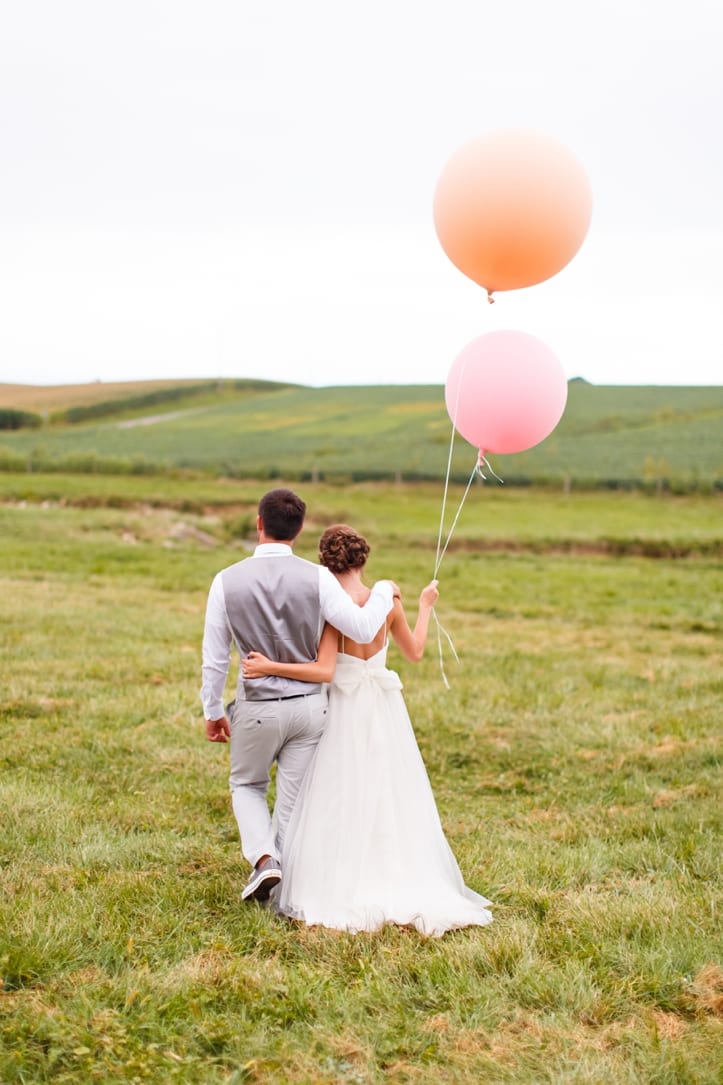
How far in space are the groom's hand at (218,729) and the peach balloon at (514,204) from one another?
10.6ft

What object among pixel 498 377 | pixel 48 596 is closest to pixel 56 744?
pixel 498 377

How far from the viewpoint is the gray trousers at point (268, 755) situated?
524 cm

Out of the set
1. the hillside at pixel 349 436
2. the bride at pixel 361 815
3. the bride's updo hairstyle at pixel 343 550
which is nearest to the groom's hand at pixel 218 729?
the bride at pixel 361 815

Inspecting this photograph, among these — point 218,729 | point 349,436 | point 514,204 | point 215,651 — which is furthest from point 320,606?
point 349,436

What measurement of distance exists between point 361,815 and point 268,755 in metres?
0.58

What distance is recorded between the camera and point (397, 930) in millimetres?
4855

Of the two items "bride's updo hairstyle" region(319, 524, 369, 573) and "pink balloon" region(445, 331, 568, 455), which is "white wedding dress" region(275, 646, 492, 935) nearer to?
"bride's updo hairstyle" region(319, 524, 369, 573)

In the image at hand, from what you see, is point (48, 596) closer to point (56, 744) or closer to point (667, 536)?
point (56, 744)

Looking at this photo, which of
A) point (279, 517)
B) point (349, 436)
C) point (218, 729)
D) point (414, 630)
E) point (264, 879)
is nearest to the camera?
point (264, 879)

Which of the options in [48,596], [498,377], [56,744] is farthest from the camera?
[48,596]

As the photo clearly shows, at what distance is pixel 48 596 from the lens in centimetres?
1650

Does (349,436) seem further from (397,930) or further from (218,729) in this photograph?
(397,930)

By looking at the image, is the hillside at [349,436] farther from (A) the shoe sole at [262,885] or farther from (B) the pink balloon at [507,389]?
(A) the shoe sole at [262,885]

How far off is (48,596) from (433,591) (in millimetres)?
12185
